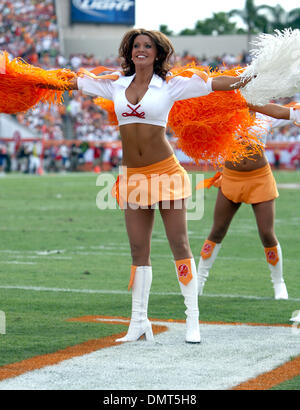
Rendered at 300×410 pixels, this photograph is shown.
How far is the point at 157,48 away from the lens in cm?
455

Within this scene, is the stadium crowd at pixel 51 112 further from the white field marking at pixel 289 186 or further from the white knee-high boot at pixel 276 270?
the white knee-high boot at pixel 276 270

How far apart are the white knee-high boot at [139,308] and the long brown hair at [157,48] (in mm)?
1173

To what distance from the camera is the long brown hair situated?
452cm

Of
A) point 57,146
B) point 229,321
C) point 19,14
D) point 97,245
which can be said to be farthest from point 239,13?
point 229,321

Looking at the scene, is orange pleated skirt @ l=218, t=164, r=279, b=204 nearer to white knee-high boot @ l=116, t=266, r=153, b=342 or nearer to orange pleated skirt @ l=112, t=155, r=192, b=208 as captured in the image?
orange pleated skirt @ l=112, t=155, r=192, b=208

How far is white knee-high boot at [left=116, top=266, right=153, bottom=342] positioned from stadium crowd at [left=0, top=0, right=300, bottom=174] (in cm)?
2250

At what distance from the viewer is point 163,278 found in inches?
279

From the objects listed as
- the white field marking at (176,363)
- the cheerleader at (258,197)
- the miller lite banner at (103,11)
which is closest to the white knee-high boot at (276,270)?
the cheerleader at (258,197)

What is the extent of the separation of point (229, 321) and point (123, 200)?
3.80 feet

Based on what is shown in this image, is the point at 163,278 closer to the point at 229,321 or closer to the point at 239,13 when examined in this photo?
the point at 229,321

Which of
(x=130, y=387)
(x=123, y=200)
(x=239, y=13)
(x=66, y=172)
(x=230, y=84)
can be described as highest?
(x=230, y=84)

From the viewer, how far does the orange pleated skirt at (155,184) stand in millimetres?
4586

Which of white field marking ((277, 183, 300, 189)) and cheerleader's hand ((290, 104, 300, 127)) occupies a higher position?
cheerleader's hand ((290, 104, 300, 127))

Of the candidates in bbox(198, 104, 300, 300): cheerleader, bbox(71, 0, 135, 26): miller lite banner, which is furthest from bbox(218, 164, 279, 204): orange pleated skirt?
bbox(71, 0, 135, 26): miller lite banner
